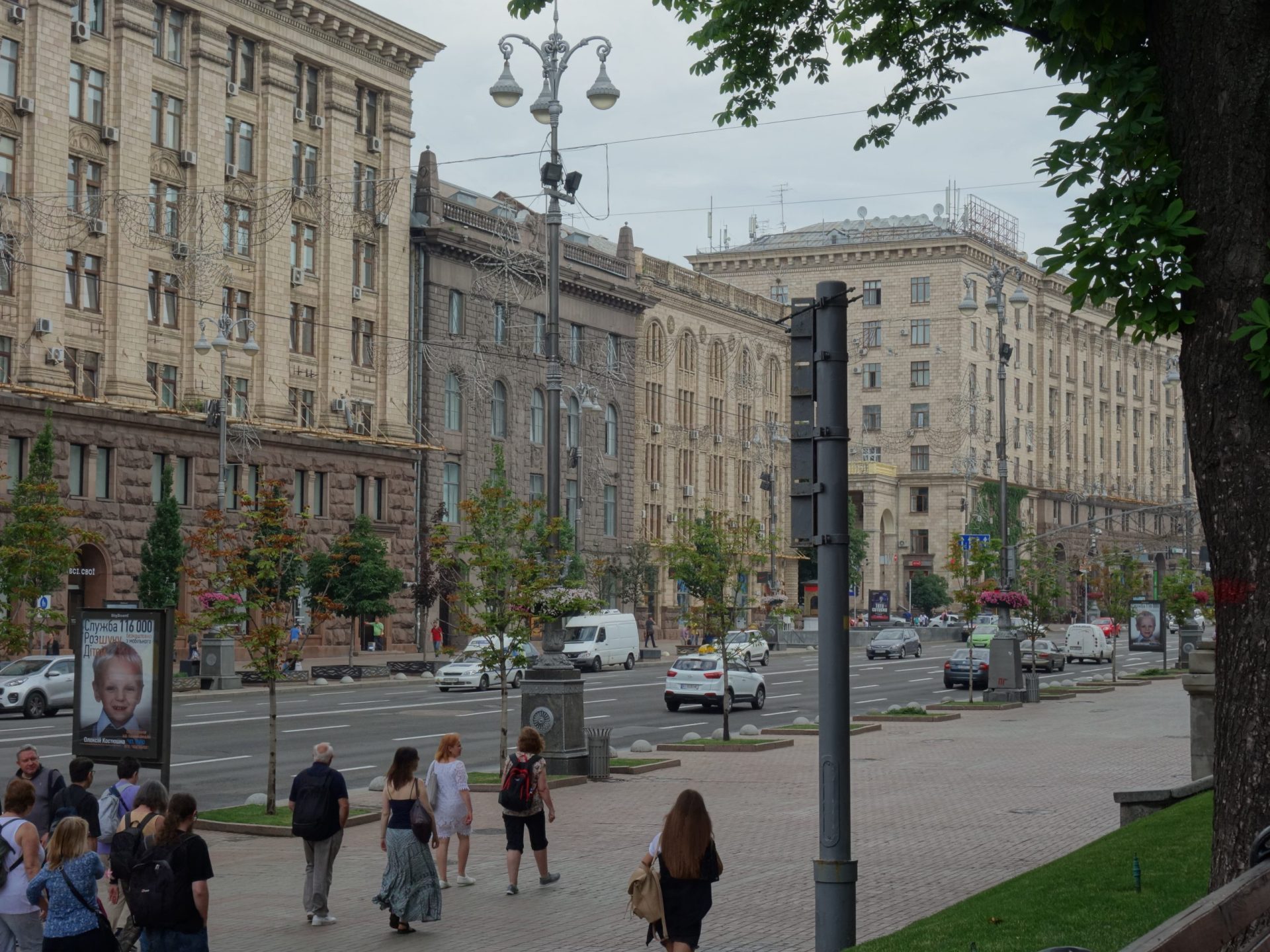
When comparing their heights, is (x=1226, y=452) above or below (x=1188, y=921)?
above

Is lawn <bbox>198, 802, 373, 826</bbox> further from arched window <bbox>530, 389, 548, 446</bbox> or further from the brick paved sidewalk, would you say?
arched window <bbox>530, 389, 548, 446</bbox>

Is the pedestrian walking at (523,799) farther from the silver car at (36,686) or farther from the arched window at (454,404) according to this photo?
the arched window at (454,404)

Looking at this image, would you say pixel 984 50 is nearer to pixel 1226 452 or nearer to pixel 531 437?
pixel 1226 452

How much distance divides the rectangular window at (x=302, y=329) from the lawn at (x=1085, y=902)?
47.8 metres

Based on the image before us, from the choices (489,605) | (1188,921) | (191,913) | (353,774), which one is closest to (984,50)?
(191,913)

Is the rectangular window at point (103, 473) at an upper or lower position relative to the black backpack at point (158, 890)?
upper

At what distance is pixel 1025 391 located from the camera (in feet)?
410

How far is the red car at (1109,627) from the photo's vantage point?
60444 millimetres

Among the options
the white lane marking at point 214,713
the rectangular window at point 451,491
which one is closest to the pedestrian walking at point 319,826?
the white lane marking at point 214,713

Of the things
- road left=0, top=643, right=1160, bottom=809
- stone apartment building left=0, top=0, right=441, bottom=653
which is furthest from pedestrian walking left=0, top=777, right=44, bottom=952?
stone apartment building left=0, top=0, right=441, bottom=653

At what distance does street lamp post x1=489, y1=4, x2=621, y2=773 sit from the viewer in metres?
25.4

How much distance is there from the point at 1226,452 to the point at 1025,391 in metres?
119

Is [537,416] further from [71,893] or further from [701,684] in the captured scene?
[71,893]

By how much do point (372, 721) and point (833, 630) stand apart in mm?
27054
